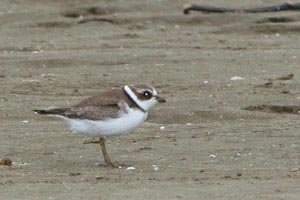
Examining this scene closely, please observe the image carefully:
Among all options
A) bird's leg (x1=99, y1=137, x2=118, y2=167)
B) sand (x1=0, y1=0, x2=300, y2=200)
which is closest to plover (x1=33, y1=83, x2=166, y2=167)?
bird's leg (x1=99, y1=137, x2=118, y2=167)

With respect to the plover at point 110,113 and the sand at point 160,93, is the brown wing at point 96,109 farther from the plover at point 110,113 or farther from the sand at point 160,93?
the sand at point 160,93

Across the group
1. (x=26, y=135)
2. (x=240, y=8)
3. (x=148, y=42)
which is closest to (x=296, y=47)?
(x=148, y=42)

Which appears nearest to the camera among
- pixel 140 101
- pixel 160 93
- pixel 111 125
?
pixel 111 125

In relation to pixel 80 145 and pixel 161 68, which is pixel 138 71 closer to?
pixel 161 68

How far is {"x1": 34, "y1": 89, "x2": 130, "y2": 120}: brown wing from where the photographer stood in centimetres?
805

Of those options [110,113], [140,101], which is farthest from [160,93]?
[110,113]

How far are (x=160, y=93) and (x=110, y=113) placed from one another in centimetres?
313

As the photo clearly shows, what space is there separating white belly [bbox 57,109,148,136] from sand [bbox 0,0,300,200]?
25 centimetres

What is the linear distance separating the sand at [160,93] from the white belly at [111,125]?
9.8 inches

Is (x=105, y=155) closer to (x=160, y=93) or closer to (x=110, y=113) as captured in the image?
(x=110, y=113)

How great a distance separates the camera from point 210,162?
816 cm

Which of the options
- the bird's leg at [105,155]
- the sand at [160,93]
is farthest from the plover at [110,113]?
the sand at [160,93]

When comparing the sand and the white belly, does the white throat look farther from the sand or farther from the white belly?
the sand

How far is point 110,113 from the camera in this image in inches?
316
